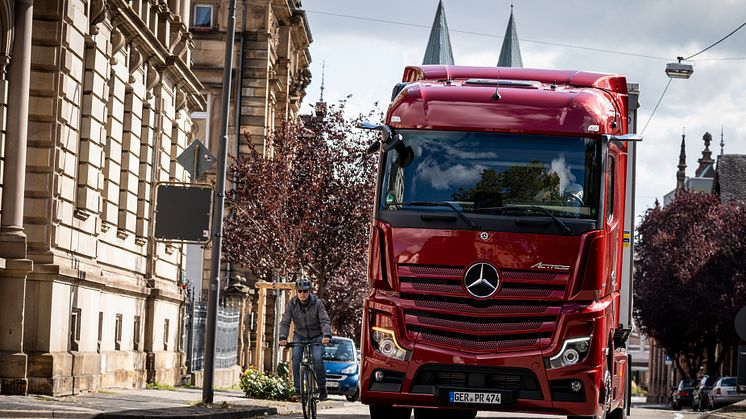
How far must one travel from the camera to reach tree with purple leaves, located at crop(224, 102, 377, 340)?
43.6m

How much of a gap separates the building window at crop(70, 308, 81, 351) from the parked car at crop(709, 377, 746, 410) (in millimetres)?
26879

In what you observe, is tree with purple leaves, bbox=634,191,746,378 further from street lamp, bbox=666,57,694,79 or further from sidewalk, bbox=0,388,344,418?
sidewalk, bbox=0,388,344,418

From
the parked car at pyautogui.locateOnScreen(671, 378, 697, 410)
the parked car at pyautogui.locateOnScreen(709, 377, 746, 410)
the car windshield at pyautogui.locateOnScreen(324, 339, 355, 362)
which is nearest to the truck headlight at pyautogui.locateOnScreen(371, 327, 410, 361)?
the car windshield at pyautogui.locateOnScreen(324, 339, 355, 362)

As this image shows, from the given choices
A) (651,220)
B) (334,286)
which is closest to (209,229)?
(334,286)

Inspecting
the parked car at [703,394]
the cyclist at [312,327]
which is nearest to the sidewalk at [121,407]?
the cyclist at [312,327]

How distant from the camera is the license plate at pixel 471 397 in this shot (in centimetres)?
1435

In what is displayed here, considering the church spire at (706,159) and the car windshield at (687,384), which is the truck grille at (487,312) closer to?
the car windshield at (687,384)

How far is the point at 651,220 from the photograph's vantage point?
3041 inches

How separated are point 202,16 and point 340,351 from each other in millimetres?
17088

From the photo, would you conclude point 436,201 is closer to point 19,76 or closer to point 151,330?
point 19,76

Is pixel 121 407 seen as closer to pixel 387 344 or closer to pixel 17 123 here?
pixel 17 123

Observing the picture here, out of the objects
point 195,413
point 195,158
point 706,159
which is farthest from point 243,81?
point 706,159

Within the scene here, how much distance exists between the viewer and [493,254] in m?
14.5

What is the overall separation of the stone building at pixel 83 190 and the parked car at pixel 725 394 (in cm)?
2040
